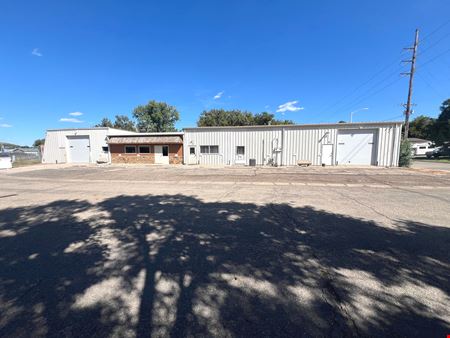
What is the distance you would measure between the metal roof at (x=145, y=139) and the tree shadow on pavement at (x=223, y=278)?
20.0 meters

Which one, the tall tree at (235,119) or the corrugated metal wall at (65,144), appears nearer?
the corrugated metal wall at (65,144)

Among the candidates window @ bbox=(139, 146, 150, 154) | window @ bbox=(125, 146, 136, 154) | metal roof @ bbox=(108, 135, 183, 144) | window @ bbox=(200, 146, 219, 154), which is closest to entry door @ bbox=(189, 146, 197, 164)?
window @ bbox=(200, 146, 219, 154)

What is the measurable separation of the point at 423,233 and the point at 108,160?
28692mm

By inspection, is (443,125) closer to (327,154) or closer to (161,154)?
(327,154)

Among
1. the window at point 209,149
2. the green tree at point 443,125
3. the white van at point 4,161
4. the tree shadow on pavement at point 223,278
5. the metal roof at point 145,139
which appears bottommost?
the tree shadow on pavement at point 223,278

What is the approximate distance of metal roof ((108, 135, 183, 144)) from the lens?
24.3 metres

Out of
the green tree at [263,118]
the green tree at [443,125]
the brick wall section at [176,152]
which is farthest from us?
the green tree at [263,118]

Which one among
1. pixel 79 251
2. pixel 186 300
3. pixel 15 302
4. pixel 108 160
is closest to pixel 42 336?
pixel 15 302

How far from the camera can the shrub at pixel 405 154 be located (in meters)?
19.4

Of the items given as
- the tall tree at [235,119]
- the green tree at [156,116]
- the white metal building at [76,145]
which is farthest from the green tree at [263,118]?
the white metal building at [76,145]

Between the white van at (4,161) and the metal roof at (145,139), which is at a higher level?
the metal roof at (145,139)

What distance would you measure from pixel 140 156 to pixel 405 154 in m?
28.3

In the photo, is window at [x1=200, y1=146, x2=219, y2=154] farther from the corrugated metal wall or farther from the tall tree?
the tall tree

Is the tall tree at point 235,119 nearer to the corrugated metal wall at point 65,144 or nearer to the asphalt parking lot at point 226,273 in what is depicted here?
the corrugated metal wall at point 65,144
